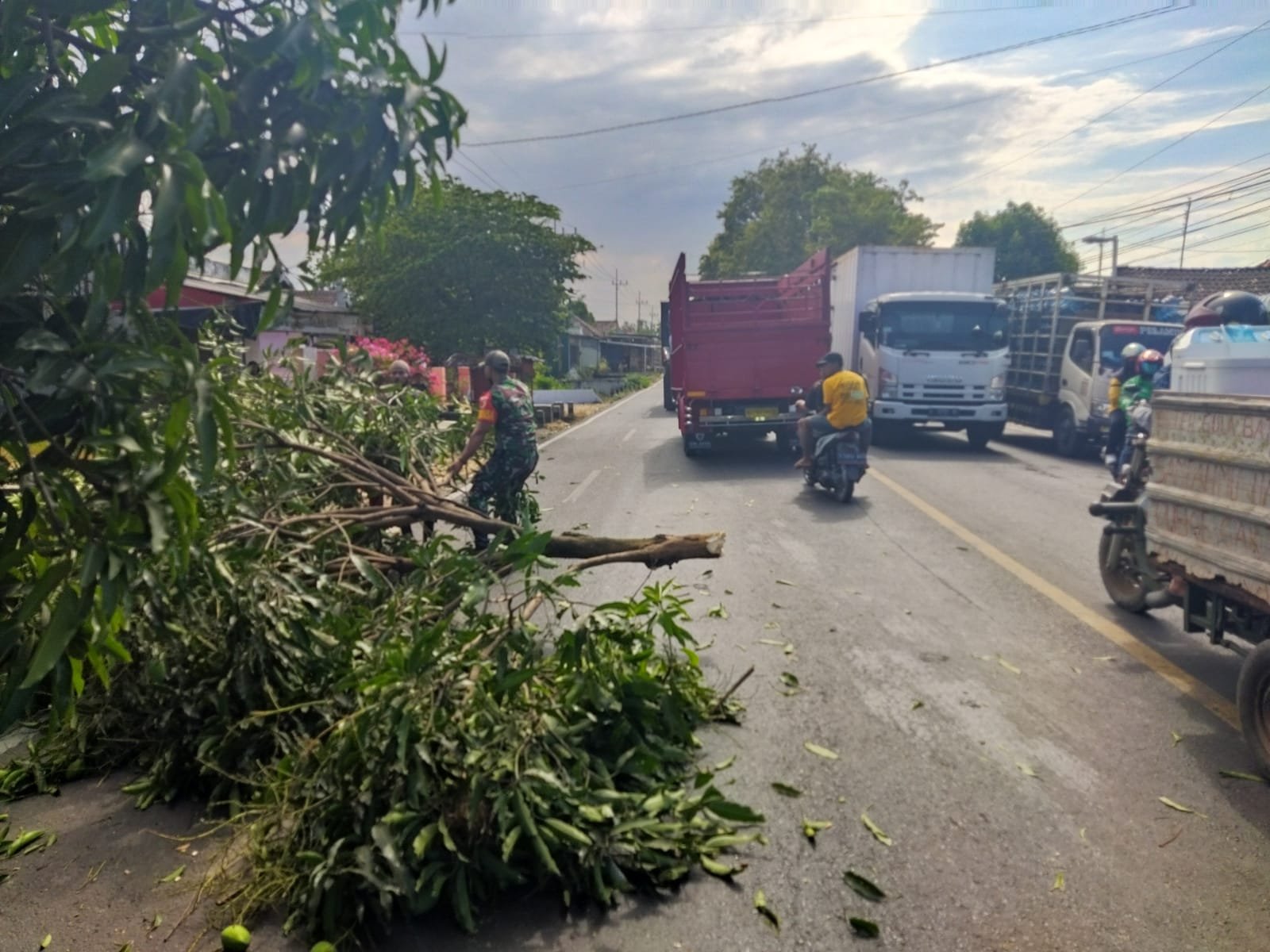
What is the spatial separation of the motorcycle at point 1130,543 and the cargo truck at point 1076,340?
8.92 meters

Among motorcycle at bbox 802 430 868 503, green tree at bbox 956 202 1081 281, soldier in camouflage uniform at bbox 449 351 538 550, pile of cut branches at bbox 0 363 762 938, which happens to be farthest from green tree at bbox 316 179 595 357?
green tree at bbox 956 202 1081 281

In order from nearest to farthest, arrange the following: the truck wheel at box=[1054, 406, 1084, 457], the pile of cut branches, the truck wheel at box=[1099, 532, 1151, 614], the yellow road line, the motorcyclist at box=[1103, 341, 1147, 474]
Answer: the pile of cut branches → the yellow road line → the truck wheel at box=[1099, 532, 1151, 614] → the motorcyclist at box=[1103, 341, 1147, 474] → the truck wheel at box=[1054, 406, 1084, 457]

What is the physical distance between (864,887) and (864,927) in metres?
0.25

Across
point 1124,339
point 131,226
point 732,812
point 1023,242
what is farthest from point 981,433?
point 1023,242

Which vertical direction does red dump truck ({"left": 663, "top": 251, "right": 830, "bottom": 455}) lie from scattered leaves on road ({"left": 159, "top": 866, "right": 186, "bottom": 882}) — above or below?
above

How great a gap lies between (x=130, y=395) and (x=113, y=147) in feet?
2.12

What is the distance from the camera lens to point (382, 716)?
3355mm

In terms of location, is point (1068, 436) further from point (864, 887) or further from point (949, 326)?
point (864, 887)

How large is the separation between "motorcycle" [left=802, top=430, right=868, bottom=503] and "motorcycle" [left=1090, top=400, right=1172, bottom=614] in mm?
4142

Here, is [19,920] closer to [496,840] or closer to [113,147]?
[496,840]

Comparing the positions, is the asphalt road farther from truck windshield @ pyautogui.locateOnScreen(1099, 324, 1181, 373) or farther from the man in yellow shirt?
truck windshield @ pyautogui.locateOnScreen(1099, 324, 1181, 373)

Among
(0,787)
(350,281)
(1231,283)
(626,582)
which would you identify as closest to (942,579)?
(626,582)

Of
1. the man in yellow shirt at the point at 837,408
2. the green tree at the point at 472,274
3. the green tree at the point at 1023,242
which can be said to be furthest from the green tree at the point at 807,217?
the man in yellow shirt at the point at 837,408

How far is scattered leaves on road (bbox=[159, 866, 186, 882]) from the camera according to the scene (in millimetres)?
3461
